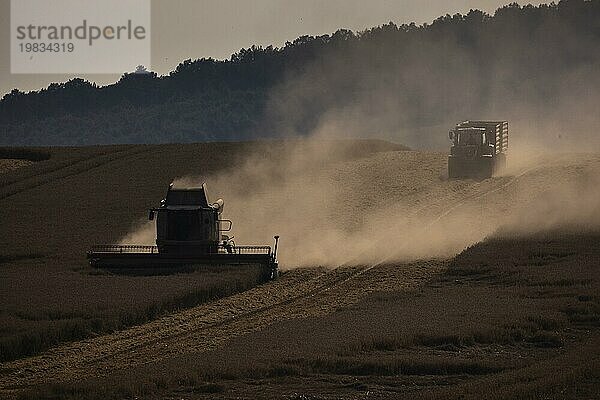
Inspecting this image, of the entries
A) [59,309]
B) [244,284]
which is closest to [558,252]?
[244,284]

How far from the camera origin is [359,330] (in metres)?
33.3

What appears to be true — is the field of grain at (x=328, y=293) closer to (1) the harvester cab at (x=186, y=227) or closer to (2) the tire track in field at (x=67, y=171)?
(2) the tire track in field at (x=67, y=171)

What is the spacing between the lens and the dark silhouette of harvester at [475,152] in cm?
7347

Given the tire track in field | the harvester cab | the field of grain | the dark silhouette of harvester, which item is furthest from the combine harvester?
the dark silhouette of harvester

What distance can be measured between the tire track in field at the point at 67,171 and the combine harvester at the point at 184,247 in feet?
90.8

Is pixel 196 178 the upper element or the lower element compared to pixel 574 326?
upper

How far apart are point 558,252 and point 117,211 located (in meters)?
25.7

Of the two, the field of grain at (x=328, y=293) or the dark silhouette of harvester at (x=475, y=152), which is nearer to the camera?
the field of grain at (x=328, y=293)

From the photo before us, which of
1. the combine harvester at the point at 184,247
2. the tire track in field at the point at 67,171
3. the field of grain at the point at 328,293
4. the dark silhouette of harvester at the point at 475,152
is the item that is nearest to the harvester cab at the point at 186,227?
the combine harvester at the point at 184,247

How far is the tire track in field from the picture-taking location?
7535 cm

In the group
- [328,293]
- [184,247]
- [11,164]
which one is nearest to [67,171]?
[11,164]

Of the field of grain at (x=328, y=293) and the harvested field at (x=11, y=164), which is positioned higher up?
the harvested field at (x=11, y=164)

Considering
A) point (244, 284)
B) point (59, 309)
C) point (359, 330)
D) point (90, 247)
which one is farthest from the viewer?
point (90, 247)

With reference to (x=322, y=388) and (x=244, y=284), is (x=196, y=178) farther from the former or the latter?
(x=322, y=388)
